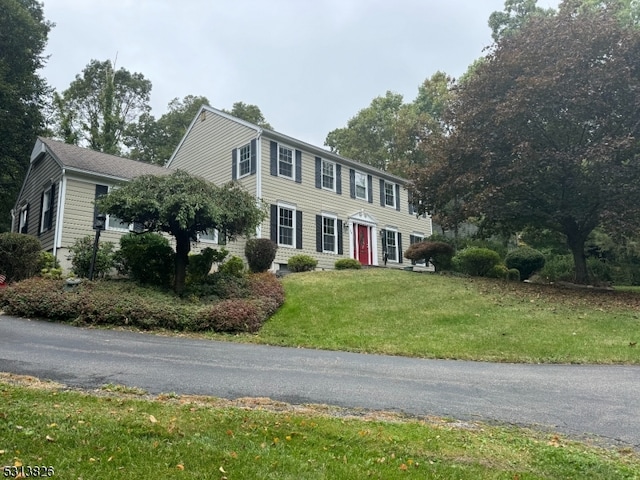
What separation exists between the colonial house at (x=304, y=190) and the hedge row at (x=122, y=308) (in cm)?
721

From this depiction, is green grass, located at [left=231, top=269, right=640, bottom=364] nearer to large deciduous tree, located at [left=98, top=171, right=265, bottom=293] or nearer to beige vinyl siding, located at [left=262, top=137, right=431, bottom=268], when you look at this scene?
large deciduous tree, located at [left=98, top=171, right=265, bottom=293]

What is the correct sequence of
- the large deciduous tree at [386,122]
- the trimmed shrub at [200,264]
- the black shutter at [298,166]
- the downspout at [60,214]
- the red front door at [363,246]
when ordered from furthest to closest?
the large deciduous tree at [386,122] → the red front door at [363,246] → the black shutter at [298,166] → the downspout at [60,214] → the trimmed shrub at [200,264]

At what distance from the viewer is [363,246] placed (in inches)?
923

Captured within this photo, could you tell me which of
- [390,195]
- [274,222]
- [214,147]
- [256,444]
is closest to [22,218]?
[214,147]

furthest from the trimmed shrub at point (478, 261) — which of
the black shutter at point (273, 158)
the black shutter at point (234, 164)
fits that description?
the black shutter at point (234, 164)

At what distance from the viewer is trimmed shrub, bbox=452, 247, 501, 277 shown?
20203 mm

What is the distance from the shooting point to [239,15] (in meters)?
15.9

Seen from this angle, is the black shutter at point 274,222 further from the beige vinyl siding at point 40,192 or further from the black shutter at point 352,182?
the beige vinyl siding at point 40,192

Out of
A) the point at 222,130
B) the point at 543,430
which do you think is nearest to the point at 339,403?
the point at 543,430

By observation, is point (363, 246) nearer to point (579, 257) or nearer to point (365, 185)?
point (365, 185)

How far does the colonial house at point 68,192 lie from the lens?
643 inches

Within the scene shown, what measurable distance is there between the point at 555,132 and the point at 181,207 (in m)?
14.0

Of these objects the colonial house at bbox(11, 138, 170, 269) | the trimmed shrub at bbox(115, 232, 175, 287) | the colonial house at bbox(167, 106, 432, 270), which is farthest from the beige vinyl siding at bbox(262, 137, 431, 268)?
the trimmed shrub at bbox(115, 232, 175, 287)

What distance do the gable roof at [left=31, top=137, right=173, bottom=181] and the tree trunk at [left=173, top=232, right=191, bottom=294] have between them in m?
4.82
